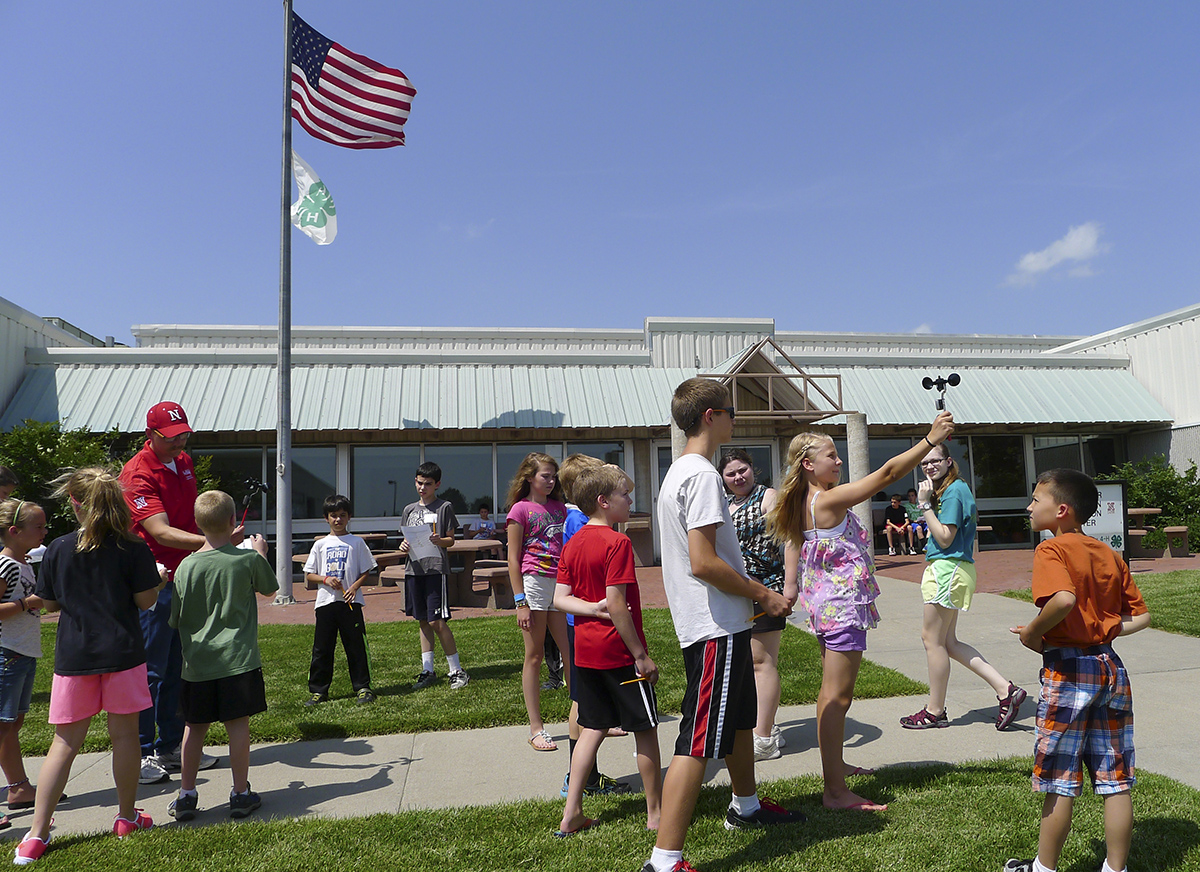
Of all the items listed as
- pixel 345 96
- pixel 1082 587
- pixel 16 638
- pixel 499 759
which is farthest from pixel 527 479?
pixel 345 96

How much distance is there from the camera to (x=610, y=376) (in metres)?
17.2

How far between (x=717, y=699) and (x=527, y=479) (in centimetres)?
260

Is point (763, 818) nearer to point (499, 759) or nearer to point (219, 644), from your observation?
point (499, 759)

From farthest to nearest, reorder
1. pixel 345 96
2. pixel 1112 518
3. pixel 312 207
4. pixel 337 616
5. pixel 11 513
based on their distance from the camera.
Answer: pixel 312 207 → pixel 345 96 → pixel 1112 518 → pixel 337 616 → pixel 11 513

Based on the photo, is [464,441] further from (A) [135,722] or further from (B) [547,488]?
(A) [135,722]

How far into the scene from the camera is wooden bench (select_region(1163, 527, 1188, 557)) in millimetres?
14398

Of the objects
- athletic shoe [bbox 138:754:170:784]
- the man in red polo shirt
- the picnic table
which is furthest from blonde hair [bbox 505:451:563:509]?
the picnic table

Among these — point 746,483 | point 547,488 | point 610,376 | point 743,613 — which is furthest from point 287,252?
point 743,613

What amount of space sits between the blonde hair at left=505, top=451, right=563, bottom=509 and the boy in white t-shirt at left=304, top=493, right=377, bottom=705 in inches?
64.4

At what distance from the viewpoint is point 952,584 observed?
499 cm

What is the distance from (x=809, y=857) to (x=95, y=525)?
11.7 feet

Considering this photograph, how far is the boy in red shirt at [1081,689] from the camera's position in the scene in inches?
108

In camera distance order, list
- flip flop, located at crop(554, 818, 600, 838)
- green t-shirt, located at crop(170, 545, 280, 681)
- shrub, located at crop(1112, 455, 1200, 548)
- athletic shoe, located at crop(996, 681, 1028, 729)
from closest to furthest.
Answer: flip flop, located at crop(554, 818, 600, 838) < green t-shirt, located at crop(170, 545, 280, 681) < athletic shoe, located at crop(996, 681, 1028, 729) < shrub, located at crop(1112, 455, 1200, 548)

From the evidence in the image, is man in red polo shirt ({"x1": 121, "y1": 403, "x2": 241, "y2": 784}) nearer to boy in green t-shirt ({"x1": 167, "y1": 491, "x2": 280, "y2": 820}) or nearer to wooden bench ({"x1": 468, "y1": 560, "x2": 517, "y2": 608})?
boy in green t-shirt ({"x1": 167, "y1": 491, "x2": 280, "y2": 820})
